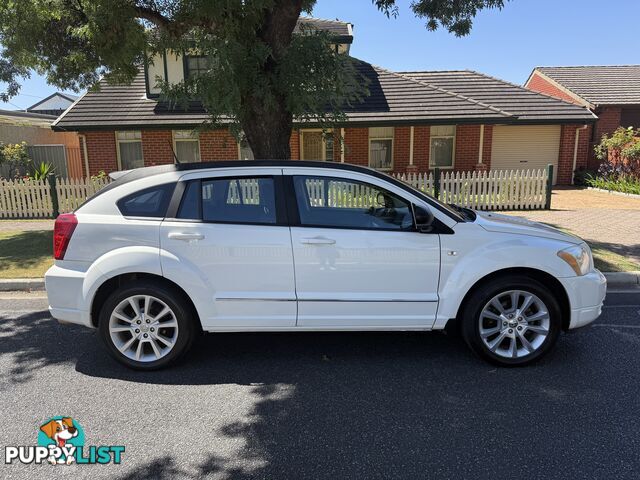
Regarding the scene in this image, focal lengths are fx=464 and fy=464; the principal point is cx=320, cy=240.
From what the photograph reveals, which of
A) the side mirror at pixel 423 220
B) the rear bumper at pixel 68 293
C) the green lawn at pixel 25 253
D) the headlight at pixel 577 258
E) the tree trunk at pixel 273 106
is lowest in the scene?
the green lawn at pixel 25 253

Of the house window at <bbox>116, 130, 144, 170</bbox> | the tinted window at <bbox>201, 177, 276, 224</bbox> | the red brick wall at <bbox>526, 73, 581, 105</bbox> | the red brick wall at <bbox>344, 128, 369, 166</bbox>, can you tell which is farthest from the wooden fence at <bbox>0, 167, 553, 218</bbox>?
the red brick wall at <bbox>526, 73, 581, 105</bbox>

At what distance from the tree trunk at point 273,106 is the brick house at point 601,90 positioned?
16.7 m

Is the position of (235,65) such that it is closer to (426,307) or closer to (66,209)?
(426,307)

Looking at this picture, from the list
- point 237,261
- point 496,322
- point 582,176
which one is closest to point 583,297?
point 496,322

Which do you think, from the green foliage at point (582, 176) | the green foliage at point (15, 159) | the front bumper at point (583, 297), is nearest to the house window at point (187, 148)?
the green foliage at point (15, 159)

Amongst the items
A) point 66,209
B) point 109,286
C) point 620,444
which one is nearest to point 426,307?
point 620,444

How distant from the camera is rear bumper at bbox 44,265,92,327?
3879 millimetres

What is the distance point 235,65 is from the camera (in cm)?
560

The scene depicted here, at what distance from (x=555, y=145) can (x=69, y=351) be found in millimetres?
18127

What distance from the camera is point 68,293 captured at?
153 inches

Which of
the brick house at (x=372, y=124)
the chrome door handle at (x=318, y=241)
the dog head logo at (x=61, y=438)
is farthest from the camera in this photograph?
the brick house at (x=372, y=124)

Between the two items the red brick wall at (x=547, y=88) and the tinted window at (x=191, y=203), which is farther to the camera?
the red brick wall at (x=547, y=88)

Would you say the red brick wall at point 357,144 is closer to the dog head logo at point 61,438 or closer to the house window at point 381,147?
the house window at point 381,147

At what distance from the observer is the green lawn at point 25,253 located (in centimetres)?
695
